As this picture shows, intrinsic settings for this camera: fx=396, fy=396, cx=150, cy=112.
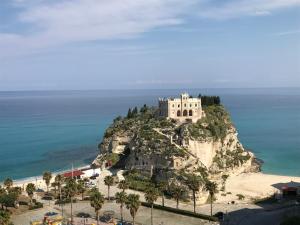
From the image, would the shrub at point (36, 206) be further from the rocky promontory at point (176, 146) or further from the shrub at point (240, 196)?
the shrub at point (240, 196)

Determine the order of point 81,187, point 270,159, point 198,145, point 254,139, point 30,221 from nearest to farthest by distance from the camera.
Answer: point 30,221 < point 81,187 < point 198,145 < point 270,159 < point 254,139

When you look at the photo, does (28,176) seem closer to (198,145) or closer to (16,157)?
(16,157)

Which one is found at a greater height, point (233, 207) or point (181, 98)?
point (181, 98)

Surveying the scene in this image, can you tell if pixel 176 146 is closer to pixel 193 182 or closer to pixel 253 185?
pixel 193 182

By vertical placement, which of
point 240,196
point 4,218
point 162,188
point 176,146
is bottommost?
point 240,196

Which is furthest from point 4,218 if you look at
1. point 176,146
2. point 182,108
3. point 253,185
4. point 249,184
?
point 249,184

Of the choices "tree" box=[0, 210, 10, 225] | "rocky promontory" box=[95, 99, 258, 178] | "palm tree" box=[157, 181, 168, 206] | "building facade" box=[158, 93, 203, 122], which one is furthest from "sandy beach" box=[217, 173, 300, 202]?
"tree" box=[0, 210, 10, 225]

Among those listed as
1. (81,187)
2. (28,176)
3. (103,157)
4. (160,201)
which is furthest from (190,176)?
(28,176)
